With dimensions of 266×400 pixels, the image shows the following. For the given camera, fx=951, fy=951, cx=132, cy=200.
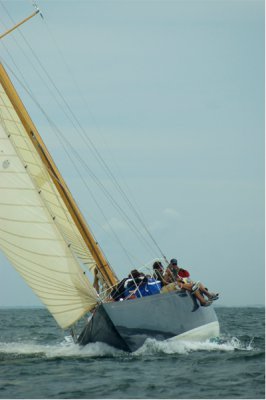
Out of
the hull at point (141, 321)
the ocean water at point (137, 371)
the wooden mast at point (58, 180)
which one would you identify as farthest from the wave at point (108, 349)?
the wooden mast at point (58, 180)

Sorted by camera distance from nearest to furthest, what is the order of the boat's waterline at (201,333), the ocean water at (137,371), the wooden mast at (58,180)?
the ocean water at (137,371) < the boat's waterline at (201,333) < the wooden mast at (58,180)

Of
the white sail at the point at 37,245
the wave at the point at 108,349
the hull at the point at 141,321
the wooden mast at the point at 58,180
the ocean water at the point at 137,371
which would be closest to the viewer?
the ocean water at the point at 137,371

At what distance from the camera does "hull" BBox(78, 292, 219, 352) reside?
1919cm

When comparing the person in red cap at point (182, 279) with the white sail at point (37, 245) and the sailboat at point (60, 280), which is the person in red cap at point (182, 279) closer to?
the sailboat at point (60, 280)

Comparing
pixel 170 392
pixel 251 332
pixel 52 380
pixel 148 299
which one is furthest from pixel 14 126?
pixel 251 332

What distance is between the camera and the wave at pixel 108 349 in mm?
19781

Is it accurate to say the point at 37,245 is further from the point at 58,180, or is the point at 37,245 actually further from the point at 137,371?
the point at 58,180

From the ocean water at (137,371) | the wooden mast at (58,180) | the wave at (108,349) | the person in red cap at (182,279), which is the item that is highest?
the wooden mast at (58,180)

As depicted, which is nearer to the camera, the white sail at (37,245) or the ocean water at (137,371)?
the ocean water at (137,371)

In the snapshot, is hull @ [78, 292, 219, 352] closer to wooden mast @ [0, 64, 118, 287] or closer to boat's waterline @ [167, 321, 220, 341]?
boat's waterline @ [167, 321, 220, 341]

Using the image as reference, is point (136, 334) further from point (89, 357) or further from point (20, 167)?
point (20, 167)

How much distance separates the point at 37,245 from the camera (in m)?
18.8

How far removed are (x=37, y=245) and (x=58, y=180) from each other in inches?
159

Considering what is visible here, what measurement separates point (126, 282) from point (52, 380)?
4.59 m
